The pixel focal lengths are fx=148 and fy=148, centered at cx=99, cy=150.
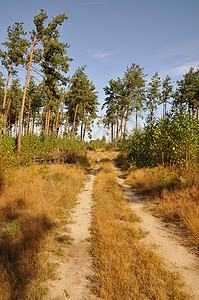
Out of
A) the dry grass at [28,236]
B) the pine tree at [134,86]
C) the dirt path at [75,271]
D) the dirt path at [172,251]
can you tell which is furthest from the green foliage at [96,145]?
the dirt path at [75,271]

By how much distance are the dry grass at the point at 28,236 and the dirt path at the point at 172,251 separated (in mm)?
2853

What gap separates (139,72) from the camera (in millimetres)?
39438

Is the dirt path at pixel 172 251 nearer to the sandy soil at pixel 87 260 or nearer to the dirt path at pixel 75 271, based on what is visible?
the sandy soil at pixel 87 260

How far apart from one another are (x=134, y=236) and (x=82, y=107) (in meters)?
38.2

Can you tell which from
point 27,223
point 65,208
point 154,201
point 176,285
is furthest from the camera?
point 154,201

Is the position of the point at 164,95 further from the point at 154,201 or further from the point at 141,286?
the point at 141,286

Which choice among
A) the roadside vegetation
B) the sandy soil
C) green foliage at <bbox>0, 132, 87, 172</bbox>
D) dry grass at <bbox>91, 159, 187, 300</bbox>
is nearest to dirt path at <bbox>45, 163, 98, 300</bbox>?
the sandy soil

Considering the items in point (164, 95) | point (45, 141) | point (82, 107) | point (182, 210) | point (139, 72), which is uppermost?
point (139, 72)

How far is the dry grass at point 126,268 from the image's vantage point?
109 inches

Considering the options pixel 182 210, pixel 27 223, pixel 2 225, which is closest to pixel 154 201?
pixel 182 210

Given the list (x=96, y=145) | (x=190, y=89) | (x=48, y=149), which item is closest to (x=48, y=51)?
(x=48, y=149)

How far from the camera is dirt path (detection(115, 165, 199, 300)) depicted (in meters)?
3.12

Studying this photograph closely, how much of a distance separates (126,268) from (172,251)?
1698 mm

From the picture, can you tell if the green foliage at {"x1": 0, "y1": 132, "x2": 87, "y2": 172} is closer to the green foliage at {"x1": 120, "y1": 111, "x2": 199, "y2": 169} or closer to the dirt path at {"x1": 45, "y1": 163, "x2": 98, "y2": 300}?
the green foliage at {"x1": 120, "y1": 111, "x2": 199, "y2": 169}
